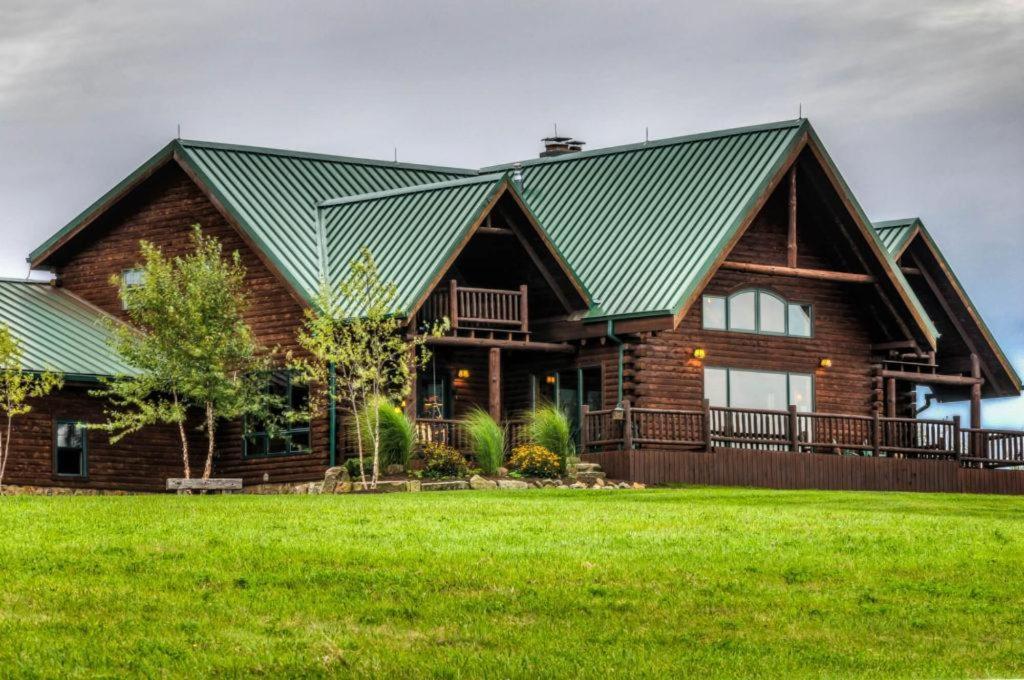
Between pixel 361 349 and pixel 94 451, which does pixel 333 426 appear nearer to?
pixel 361 349

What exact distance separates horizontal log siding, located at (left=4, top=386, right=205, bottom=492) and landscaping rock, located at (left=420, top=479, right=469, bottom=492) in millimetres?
7609

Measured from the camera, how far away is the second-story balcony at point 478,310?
3897cm

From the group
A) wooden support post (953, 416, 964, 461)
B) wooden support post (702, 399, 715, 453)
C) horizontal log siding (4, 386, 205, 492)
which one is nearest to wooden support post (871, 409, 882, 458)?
wooden support post (953, 416, 964, 461)

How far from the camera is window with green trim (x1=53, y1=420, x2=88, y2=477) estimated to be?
3819 centimetres

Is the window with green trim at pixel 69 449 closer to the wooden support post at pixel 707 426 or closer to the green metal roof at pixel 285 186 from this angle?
the green metal roof at pixel 285 186

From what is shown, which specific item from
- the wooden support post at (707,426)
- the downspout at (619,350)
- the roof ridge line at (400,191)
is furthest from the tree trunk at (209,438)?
the wooden support post at (707,426)

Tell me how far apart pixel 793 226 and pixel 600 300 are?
15.0ft

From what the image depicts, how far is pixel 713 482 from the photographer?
124 ft

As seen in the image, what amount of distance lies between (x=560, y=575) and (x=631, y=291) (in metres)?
20.7

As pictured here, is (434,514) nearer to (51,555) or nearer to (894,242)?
(51,555)

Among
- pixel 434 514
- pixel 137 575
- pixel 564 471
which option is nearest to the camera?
pixel 137 575

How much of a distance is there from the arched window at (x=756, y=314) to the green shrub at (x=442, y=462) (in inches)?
297

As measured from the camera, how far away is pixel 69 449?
3841 centimetres

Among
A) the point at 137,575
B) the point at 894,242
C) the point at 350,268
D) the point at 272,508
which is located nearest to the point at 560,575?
the point at 137,575
